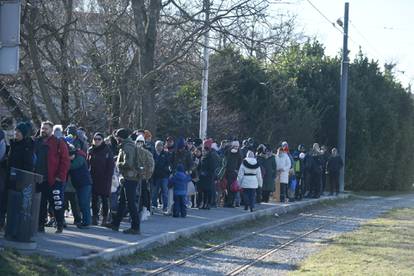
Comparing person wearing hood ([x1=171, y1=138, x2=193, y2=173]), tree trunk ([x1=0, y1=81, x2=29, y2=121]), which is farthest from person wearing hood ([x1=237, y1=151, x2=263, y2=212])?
tree trunk ([x1=0, y1=81, x2=29, y2=121])

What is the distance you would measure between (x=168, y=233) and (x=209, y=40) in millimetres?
10194

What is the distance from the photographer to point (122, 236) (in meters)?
15.3

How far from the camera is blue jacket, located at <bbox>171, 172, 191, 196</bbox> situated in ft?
62.9

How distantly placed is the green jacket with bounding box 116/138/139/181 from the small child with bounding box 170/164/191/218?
4164 millimetres

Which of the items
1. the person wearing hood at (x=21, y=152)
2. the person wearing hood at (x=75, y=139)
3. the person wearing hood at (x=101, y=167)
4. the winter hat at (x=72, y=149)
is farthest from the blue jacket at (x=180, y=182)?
the person wearing hood at (x=21, y=152)

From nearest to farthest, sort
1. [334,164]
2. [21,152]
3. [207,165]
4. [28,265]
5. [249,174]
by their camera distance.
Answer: [28,265] → [21,152] → [207,165] → [249,174] → [334,164]

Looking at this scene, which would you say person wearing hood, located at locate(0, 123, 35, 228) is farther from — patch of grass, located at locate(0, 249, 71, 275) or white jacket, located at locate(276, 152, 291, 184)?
white jacket, located at locate(276, 152, 291, 184)

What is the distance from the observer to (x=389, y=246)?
1741cm

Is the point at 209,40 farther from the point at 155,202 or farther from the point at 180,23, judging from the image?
the point at 155,202

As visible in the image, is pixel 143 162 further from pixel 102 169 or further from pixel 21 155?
pixel 21 155

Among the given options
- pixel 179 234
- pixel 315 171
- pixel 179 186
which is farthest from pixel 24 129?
pixel 315 171

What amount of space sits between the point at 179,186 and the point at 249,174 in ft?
12.8

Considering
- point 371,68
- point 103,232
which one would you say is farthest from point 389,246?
point 371,68

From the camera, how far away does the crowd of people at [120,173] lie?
14.2 metres
